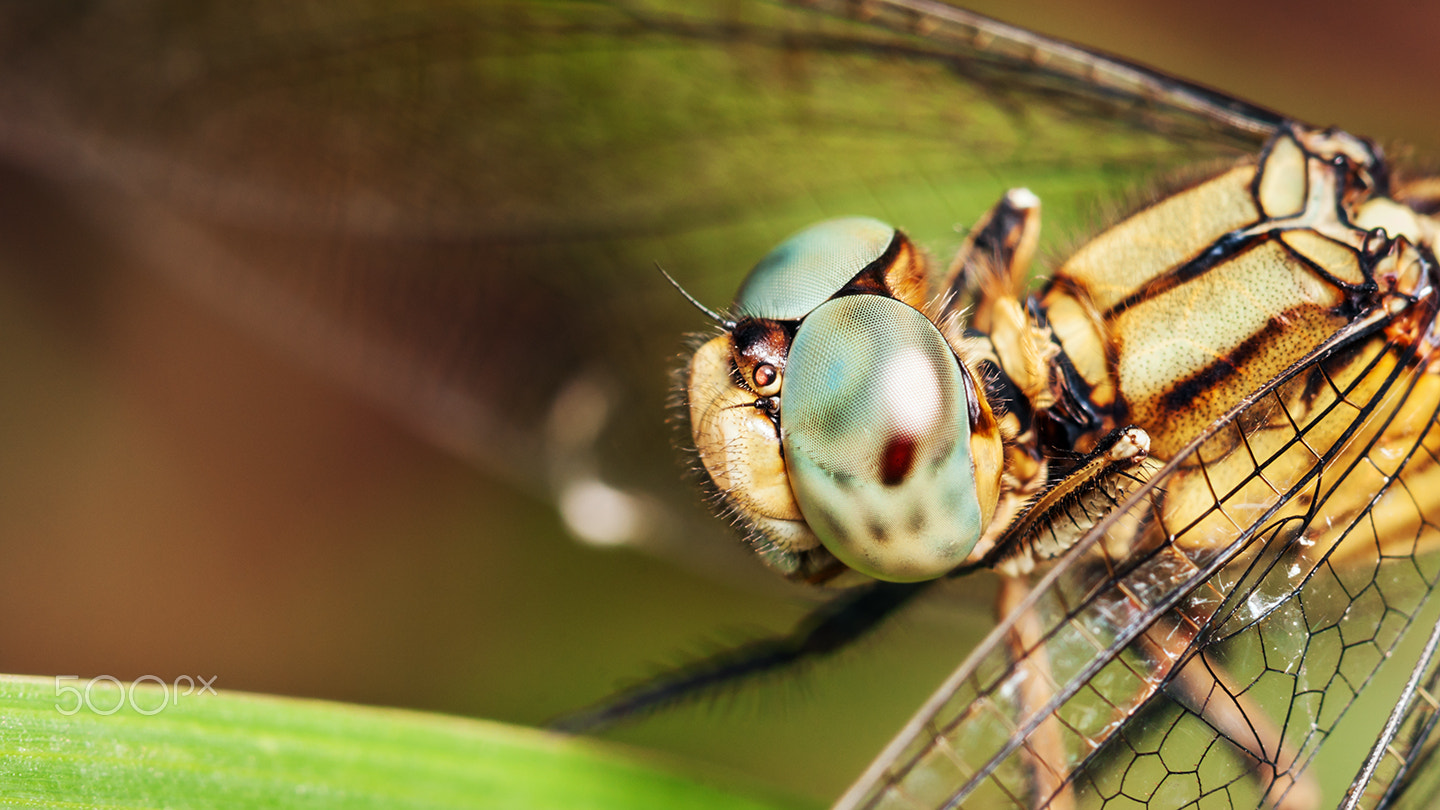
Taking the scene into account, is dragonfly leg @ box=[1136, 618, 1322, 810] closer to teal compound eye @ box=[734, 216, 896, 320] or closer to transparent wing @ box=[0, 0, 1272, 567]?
teal compound eye @ box=[734, 216, 896, 320]

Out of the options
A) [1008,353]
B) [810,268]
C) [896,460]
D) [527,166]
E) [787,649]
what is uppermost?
[527,166]

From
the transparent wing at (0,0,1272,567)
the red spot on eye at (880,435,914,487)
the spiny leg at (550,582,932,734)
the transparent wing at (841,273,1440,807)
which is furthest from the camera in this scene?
the transparent wing at (0,0,1272,567)

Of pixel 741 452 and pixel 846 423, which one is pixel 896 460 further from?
pixel 741 452

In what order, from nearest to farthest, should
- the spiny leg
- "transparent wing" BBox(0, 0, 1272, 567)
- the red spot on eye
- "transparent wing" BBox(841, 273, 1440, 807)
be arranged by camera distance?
the red spot on eye → "transparent wing" BBox(841, 273, 1440, 807) → the spiny leg → "transparent wing" BBox(0, 0, 1272, 567)

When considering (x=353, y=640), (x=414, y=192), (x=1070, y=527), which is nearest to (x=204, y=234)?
(x=414, y=192)

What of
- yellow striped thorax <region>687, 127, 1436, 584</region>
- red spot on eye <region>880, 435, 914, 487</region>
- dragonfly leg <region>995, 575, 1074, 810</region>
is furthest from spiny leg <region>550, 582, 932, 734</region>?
red spot on eye <region>880, 435, 914, 487</region>

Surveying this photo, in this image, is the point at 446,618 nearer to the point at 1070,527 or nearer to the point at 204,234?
the point at 204,234

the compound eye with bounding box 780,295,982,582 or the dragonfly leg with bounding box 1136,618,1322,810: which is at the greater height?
the compound eye with bounding box 780,295,982,582

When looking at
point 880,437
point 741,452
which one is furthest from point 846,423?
point 741,452
